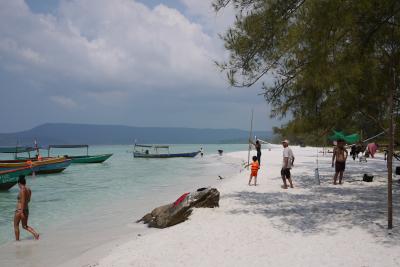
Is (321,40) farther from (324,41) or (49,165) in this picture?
(49,165)

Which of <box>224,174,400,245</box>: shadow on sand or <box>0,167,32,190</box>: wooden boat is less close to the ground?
<box>224,174,400,245</box>: shadow on sand

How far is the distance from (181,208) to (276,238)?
10.9 ft

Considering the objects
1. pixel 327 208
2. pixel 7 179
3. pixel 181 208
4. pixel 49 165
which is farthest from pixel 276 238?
pixel 49 165

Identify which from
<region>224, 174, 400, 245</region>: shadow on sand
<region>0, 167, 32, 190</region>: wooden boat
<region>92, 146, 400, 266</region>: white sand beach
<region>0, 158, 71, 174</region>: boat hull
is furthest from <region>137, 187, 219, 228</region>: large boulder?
<region>0, 158, 71, 174</region>: boat hull

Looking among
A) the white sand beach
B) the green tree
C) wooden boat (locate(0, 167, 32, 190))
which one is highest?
the green tree

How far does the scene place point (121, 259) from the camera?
702 centimetres

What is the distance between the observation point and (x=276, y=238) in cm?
768

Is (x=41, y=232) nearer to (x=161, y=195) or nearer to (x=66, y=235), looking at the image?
(x=66, y=235)

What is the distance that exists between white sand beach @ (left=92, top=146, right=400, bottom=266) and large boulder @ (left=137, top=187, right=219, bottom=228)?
0.30 metres

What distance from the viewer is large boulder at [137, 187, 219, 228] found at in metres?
10.1

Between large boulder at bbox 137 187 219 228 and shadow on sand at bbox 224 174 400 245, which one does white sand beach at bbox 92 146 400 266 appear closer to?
shadow on sand at bbox 224 174 400 245

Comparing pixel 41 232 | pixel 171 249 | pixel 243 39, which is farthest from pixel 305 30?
pixel 41 232

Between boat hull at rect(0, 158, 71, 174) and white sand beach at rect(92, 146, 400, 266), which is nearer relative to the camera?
white sand beach at rect(92, 146, 400, 266)

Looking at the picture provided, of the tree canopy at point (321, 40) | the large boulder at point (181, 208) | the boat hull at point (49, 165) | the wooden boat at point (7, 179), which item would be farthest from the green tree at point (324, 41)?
the boat hull at point (49, 165)
